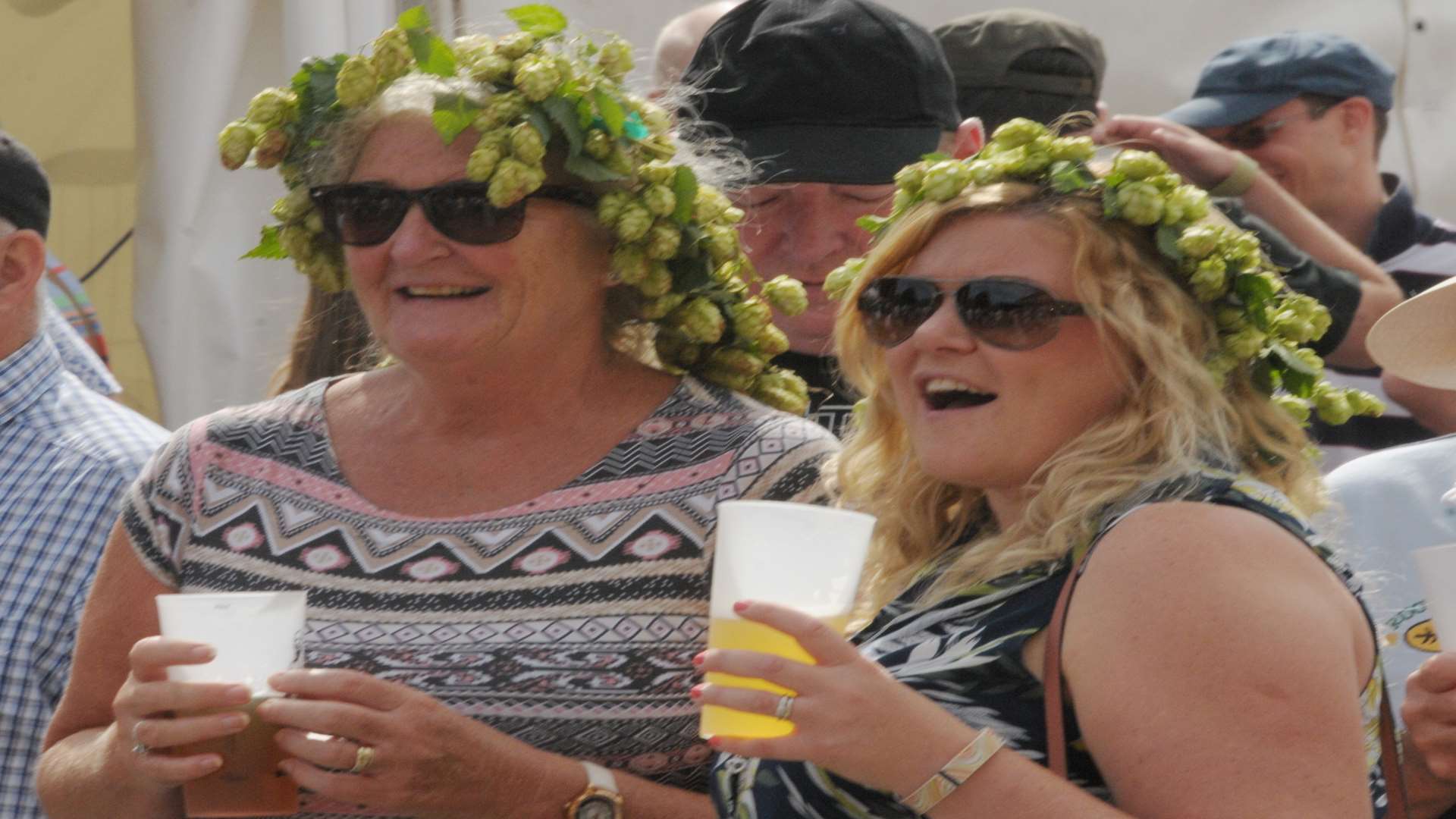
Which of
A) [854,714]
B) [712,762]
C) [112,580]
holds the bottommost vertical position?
[712,762]

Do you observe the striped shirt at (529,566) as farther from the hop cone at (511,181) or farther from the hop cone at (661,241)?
the hop cone at (511,181)

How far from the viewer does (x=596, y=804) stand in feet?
8.21

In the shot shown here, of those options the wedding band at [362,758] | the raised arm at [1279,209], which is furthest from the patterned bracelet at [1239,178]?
the wedding band at [362,758]

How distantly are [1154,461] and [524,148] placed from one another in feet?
3.32

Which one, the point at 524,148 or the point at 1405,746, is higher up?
the point at 524,148

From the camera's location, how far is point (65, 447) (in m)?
3.54

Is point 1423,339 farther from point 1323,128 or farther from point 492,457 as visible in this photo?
point 1323,128

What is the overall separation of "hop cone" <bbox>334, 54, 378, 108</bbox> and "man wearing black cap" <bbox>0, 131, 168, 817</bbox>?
1.04 m

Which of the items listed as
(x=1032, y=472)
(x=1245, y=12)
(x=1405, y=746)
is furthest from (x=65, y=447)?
(x=1245, y=12)

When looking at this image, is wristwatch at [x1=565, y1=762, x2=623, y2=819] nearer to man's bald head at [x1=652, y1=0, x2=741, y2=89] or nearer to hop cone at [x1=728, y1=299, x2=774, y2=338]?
hop cone at [x1=728, y1=299, x2=774, y2=338]

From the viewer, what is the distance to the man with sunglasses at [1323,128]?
4.44m

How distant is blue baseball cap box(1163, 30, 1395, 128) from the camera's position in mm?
4453

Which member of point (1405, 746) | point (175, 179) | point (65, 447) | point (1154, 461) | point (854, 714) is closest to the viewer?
point (854, 714)

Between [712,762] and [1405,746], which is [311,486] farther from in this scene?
[1405,746]
